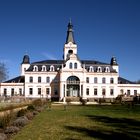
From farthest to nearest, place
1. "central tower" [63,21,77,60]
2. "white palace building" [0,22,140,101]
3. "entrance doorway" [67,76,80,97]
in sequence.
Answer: "central tower" [63,21,77,60], "entrance doorway" [67,76,80,97], "white palace building" [0,22,140,101]

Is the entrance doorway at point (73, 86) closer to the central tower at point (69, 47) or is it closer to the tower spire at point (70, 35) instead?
the central tower at point (69, 47)

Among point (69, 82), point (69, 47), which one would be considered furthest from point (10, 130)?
point (69, 47)

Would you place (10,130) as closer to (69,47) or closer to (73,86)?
(73,86)

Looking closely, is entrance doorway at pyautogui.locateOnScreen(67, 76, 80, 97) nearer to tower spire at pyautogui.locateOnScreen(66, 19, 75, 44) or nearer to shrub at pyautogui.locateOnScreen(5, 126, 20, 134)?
tower spire at pyautogui.locateOnScreen(66, 19, 75, 44)

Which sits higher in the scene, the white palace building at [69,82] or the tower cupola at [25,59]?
the tower cupola at [25,59]

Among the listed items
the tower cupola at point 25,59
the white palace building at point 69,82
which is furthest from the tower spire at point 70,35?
the tower cupola at point 25,59

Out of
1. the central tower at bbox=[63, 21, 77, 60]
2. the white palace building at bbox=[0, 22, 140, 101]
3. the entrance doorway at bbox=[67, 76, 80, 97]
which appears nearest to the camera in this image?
the white palace building at bbox=[0, 22, 140, 101]

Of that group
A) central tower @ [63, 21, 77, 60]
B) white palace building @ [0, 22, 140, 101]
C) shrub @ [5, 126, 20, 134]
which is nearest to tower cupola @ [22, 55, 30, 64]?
white palace building @ [0, 22, 140, 101]

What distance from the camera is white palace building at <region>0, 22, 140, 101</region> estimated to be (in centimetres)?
7906

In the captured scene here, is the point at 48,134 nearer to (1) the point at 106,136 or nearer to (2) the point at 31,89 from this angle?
(1) the point at 106,136

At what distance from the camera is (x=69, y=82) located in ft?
260

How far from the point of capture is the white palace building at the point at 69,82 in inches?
3113

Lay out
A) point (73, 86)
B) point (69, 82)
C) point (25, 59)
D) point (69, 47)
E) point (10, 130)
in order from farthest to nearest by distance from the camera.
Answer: point (25, 59), point (69, 47), point (73, 86), point (69, 82), point (10, 130)

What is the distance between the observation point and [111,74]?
8262 cm
